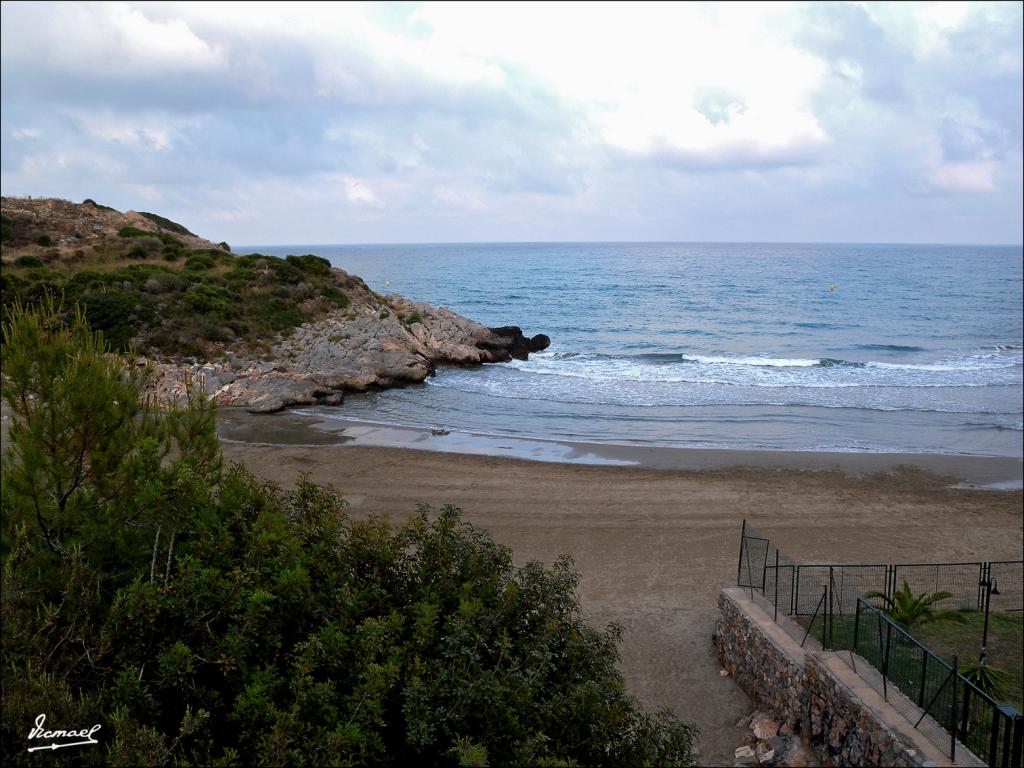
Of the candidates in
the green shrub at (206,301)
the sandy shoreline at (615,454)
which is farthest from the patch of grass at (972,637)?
the green shrub at (206,301)

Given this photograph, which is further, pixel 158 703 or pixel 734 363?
pixel 734 363

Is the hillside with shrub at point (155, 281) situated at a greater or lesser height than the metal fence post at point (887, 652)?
greater

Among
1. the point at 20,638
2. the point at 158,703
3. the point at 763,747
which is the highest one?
the point at 20,638

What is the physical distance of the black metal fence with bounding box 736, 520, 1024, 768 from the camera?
25.8 feet

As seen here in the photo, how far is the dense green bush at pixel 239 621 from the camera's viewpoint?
5.62 metres

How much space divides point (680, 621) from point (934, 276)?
133 meters

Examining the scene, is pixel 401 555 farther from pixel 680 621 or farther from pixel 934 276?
pixel 934 276

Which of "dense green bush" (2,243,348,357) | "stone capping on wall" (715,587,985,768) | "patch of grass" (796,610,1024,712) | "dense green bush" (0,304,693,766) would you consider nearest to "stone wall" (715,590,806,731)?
"stone capping on wall" (715,587,985,768)

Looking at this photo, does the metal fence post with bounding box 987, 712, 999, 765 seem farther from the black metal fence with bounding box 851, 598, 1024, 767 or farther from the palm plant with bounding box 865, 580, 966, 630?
the palm plant with bounding box 865, 580, 966, 630

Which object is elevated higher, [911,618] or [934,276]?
[934,276]

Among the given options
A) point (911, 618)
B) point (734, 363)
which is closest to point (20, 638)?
point (911, 618)

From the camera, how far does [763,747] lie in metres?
10.2

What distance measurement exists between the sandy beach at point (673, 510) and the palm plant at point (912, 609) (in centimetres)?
291

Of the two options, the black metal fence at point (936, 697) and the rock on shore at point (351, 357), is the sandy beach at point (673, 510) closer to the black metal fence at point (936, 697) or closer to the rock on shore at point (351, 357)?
the black metal fence at point (936, 697)
